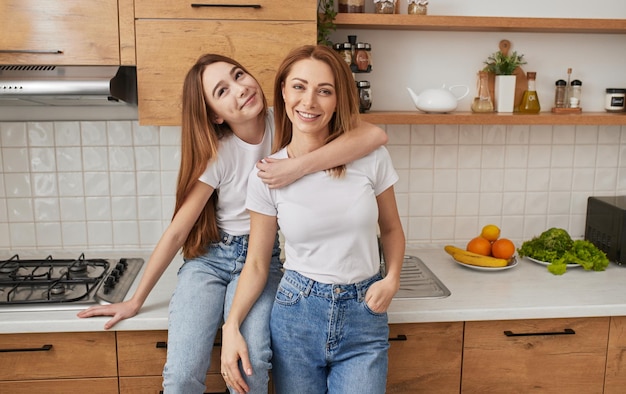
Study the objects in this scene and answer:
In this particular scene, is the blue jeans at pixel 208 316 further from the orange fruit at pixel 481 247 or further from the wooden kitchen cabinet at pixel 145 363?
the orange fruit at pixel 481 247

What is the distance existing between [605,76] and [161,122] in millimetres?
1698

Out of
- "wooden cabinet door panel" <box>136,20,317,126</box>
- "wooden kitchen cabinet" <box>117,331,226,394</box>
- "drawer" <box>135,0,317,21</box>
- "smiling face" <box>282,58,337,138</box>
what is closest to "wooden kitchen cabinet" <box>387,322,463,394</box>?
"wooden kitchen cabinet" <box>117,331,226,394</box>

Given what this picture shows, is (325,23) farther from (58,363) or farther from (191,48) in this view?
(58,363)

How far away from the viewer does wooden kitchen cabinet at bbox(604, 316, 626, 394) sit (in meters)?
1.83

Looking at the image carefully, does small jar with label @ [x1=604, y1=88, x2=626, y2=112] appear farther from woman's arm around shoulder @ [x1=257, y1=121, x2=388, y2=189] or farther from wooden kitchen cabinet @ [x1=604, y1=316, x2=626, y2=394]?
woman's arm around shoulder @ [x1=257, y1=121, x2=388, y2=189]

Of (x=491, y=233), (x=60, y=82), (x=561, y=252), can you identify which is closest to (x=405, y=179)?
(x=491, y=233)

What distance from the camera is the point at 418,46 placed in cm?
229

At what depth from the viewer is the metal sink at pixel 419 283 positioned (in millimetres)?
1874

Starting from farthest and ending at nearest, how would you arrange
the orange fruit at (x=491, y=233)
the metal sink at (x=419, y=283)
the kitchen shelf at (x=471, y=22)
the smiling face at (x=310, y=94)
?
the orange fruit at (x=491, y=233), the kitchen shelf at (x=471, y=22), the metal sink at (x=419, y=283), the smiling face at (x=310, y=94)

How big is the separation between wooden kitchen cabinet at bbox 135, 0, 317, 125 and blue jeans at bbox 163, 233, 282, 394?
50 centimetres

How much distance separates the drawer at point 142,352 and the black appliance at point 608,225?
145cm

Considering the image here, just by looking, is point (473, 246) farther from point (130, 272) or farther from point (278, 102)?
point (130, 272)

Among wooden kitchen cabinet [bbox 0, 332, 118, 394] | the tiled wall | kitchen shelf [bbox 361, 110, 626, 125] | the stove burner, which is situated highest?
kitchen shelf [bbox 361, 110, 626, 125]

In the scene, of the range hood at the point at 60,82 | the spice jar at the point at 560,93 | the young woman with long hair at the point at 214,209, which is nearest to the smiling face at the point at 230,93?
the young woman with long hair at the point at 214,209
